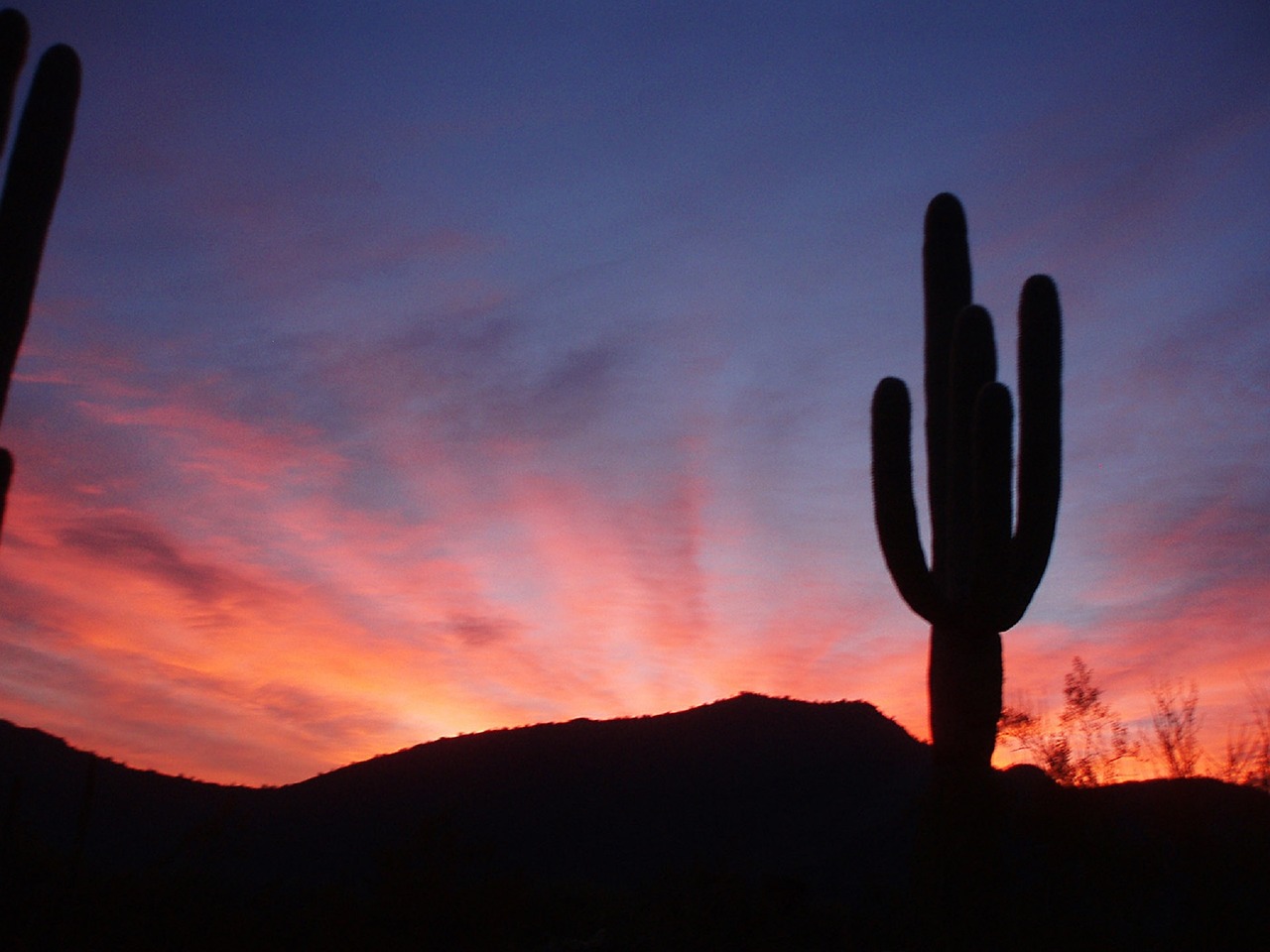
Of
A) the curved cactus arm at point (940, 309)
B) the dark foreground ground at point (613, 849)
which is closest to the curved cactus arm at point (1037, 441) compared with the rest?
the curved cactus arm at point (940, 309)

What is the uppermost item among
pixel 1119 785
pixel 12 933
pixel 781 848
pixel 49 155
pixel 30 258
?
pixel 49 155

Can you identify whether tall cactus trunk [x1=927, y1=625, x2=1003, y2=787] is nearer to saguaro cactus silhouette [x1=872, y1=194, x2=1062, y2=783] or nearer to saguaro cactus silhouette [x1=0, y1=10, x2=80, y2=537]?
saguaro cactus silhouette [x1=872, y1=194, x2=1062, y2=783]

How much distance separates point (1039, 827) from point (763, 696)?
10310 mm

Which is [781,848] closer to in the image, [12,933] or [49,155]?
[12,933]

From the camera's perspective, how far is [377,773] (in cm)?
2208

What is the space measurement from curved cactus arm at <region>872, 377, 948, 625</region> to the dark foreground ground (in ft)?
6.39

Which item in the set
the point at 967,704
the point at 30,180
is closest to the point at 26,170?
the point at 30,180

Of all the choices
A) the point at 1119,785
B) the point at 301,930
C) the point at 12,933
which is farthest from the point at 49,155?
the point at 1119,785

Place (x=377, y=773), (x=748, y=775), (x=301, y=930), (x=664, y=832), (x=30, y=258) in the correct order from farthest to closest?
(x=377, y=773), (x=748, y=775), (x=664, y=832), (x=301, y=930), (x=30, y=258)

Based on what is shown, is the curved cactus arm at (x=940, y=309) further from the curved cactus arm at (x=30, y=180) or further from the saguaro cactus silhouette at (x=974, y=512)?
the curved cactus arm at (x=30, y=180)

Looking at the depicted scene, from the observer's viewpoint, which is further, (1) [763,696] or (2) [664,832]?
(1) [763,696]

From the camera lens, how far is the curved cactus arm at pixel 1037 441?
9.10 meters

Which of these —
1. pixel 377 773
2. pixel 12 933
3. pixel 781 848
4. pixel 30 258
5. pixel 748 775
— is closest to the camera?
pixel 30 258

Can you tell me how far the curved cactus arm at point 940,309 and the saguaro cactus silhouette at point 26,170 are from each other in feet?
26.7
